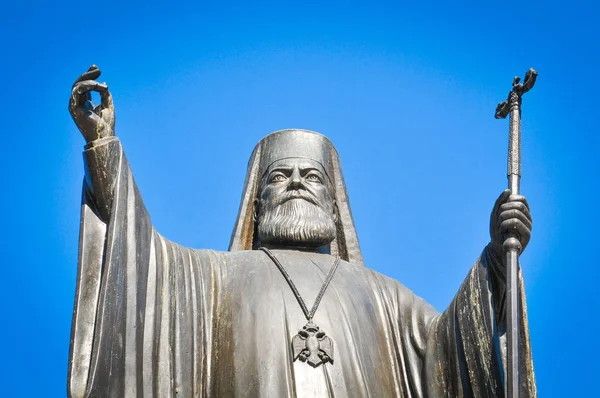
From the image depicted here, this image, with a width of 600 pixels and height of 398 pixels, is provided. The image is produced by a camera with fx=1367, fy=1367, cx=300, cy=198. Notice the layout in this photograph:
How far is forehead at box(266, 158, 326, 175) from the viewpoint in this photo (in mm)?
12719

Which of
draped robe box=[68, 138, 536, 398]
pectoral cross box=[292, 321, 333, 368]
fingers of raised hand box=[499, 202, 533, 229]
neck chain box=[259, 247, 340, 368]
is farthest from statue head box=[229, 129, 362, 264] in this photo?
fingers of raised hand box=[499, 202, 533, 229]

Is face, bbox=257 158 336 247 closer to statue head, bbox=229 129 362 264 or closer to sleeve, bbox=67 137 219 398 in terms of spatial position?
statue head, bbox=229 129 362 264

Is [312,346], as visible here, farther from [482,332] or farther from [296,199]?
[296,199]

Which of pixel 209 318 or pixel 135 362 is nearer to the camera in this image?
pixel 135 362

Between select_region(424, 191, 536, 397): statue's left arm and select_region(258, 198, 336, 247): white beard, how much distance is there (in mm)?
1362

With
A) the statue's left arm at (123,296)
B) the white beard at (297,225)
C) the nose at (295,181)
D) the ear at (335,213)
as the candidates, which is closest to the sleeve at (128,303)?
the statue's left arm at (123,296)

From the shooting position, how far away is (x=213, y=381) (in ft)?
36.3

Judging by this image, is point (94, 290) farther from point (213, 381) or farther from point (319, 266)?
point (319, 266)

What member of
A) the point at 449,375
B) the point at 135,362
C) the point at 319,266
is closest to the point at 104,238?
the point at 135,362

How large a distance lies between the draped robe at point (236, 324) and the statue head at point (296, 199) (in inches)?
15.1

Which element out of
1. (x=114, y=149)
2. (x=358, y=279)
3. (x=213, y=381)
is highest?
(x=114, y=149)

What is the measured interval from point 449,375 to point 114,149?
336 cm

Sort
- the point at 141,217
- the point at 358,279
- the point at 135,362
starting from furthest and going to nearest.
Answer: the point at 358,279
the point at 141,217
the point at 135,362

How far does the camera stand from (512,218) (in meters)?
10.8
